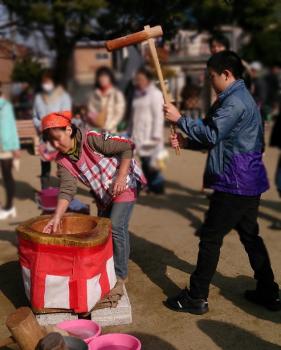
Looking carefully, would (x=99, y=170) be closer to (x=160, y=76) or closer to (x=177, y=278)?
(x=160, y=76)

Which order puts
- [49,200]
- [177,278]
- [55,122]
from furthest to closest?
[49,200]
[177,278]
[55,122]

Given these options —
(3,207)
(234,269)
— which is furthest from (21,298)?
(3,207)

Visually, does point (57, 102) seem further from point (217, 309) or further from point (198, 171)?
point (217, 309)

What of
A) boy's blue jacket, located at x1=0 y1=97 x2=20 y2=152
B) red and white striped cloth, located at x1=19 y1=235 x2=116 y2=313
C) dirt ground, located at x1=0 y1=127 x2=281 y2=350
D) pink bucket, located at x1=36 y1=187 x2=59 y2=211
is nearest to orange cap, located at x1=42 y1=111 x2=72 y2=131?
red and white striped cloth, located at x1=19 y1=235 x2=116 y2=313

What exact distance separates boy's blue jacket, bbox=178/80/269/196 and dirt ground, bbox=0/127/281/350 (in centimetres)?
87

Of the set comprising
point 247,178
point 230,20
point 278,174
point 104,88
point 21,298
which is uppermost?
point 230,20

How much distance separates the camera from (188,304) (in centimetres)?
328

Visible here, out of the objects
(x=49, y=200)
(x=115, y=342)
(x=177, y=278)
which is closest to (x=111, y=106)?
(x=49, y=200)

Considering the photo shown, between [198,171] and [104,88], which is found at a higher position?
[104,88]

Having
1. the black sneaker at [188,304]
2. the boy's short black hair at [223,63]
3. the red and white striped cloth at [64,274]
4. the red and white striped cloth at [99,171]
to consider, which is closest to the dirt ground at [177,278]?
the black sneaker at [188,304]

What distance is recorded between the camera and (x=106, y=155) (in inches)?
132

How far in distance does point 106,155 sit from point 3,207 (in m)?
3.25

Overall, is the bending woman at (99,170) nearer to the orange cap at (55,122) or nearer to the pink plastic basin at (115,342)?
the orange cap at (55,122)

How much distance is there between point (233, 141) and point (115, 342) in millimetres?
1409
